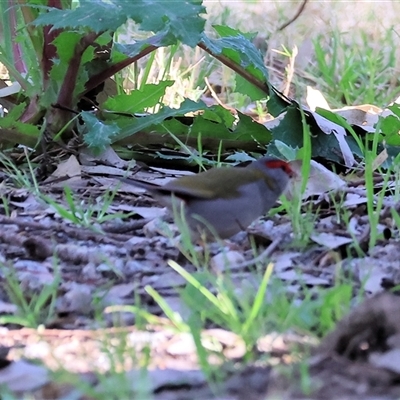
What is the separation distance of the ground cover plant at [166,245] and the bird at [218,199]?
6 cm

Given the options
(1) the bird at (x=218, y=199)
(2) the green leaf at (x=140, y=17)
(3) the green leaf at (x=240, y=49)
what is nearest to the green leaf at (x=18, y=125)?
(2) the green leaf at (x=140, y=17)

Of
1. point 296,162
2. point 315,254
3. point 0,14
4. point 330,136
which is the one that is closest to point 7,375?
point 315,254

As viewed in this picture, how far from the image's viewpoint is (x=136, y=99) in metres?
3.04

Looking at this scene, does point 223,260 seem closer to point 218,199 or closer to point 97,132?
point 218,199

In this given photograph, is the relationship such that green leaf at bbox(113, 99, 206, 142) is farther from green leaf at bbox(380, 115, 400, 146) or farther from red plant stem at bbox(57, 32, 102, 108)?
green leaf at bbox(380, 115, 400, 146)

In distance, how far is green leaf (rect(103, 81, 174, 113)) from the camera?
304 cm

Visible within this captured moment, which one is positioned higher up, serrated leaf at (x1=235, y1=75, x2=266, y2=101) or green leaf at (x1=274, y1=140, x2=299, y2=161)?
serrated leaf at (x1=235, y1=75, x2=266, y2=101)

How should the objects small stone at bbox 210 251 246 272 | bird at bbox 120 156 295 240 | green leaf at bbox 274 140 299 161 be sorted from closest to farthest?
small stone at bbox 210 251 246 272
bird at bbox 120 156 295 240
green leaf at bbox 274 140 299 161

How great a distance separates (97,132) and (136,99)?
0.31 metres

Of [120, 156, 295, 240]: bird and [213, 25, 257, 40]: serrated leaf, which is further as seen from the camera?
[213, 25, 257, 40]: serrated leaf

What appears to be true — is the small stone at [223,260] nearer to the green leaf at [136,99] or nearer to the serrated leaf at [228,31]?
the green leaf at [136,99]

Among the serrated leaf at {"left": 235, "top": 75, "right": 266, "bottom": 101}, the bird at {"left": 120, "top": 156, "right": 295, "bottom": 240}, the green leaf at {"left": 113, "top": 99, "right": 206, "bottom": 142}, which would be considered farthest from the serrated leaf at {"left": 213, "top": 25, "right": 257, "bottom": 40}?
the bird at {"left": 120, "top": 156, "right": 295, "bottom": 240}

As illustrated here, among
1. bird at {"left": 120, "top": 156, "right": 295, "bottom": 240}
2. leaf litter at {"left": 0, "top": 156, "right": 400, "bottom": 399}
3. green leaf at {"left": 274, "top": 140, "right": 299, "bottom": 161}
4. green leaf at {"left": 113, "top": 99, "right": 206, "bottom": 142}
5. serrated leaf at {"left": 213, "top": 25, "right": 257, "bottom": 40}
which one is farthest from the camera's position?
serrated leaf at {"left": 213, "top": 25, "right": 257, "bottom": 40}

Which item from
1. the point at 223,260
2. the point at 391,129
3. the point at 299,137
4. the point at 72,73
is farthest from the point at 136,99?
the point at 223,260
